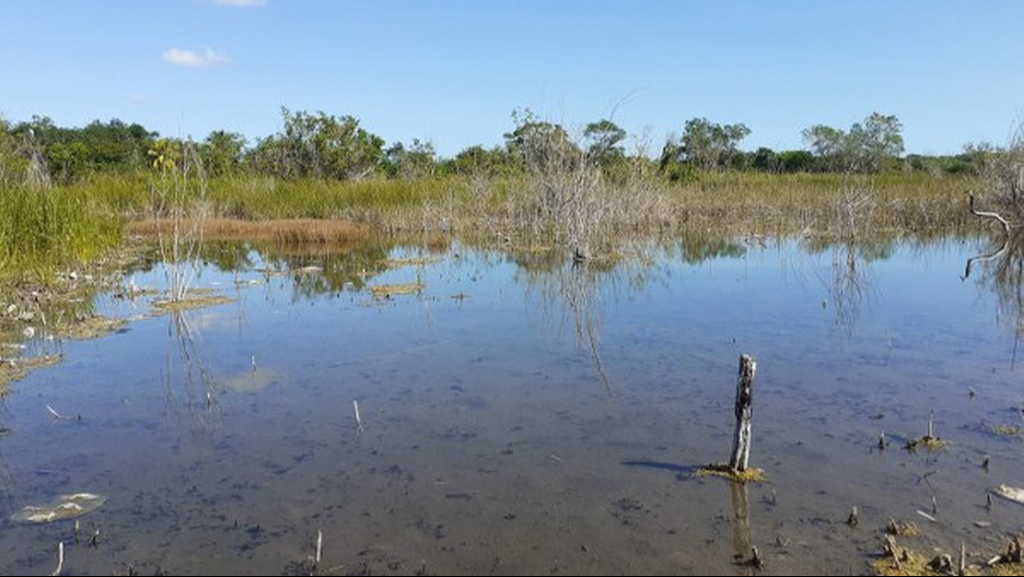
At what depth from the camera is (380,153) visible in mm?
29547

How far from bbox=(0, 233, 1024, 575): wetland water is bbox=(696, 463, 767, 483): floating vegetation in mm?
91

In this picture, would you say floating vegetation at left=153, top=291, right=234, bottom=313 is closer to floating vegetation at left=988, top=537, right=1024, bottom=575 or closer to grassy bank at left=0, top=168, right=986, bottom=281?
grassy bank at left=0, top=168, right=986, bottom=281

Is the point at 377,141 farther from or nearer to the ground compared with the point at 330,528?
farther from the ground

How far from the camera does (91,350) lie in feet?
24.6

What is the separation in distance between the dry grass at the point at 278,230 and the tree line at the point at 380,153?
8.45 feet

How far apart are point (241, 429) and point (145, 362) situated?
241 cm

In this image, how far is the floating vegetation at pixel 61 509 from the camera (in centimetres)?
385

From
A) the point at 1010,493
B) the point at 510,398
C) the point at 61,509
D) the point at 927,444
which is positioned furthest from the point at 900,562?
the point at 61,509

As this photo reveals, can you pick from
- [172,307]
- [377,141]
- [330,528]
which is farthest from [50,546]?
[377,141]

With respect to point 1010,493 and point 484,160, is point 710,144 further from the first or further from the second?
point 1010,493

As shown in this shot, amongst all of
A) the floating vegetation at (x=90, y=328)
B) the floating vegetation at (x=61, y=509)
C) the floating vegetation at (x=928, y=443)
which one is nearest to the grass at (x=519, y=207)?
the floating vegetation at (x=90, y=328)

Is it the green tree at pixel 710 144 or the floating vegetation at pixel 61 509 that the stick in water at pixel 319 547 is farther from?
the green tree at pixel 710 144

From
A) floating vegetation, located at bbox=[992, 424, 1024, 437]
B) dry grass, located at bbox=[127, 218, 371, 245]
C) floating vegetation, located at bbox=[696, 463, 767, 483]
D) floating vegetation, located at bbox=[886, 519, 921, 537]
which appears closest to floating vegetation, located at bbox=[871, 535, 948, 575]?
floating vegetation, located at bbox=[886, 519, 921, 537]

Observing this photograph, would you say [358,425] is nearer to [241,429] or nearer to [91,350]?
[241,429]
